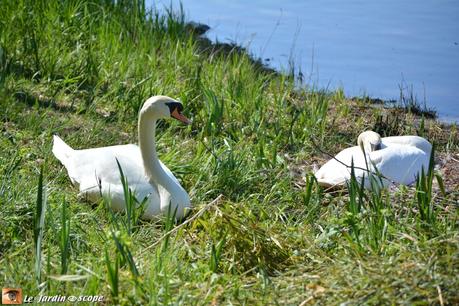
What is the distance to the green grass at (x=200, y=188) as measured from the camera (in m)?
3.94

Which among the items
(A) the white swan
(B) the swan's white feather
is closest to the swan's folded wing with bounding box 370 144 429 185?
(A) the white swan

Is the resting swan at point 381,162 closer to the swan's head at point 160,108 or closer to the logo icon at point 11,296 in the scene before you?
the swan's head at point 160,108

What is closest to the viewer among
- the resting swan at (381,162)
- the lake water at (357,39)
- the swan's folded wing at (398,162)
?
the resting swan at (381,162)

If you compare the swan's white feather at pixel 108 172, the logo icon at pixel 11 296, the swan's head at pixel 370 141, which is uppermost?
the swan's head at pixel 370 141

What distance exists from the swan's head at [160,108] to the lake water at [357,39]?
8.18ft

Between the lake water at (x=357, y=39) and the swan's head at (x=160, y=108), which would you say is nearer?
the swan's head at (x=160, y=108)

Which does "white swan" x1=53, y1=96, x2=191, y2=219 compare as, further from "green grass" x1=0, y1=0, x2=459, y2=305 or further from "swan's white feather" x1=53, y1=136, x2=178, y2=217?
"green grass" x1=0, y1=0, x2=459, y2=305

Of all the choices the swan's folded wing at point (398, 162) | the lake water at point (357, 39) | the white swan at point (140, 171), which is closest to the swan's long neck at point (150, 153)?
the white swan at point (140, 171)

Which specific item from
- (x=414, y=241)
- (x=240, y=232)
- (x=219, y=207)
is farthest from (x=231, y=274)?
(x=414, y=241)

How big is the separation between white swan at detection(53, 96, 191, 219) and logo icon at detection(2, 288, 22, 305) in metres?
1.58

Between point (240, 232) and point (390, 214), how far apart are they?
0.74m

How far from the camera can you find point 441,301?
3.60 metres

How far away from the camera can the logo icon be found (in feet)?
12.6

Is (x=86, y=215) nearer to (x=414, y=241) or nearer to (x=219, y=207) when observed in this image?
(x=219, y=207)
